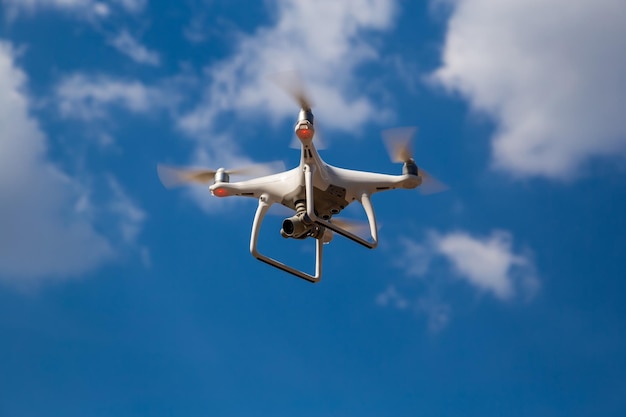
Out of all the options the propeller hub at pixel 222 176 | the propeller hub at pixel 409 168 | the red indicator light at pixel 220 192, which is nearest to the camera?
the propeller hub at pixel 409 168

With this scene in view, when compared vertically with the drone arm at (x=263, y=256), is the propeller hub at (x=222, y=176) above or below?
above

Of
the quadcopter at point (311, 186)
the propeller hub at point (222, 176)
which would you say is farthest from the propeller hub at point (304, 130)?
the propeller hub at point (222, 176)

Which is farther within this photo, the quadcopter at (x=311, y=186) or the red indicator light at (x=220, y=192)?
the red indicator light at (x=220, y=192)

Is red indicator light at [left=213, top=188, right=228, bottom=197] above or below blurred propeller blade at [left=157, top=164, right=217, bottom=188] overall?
below

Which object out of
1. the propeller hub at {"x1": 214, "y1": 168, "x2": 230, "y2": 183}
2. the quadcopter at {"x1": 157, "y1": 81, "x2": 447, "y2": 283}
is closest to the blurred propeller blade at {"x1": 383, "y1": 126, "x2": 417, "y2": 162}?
the quadcopter at {"x1": 157, "y1": 81, "x2": 447, "y2": 283}

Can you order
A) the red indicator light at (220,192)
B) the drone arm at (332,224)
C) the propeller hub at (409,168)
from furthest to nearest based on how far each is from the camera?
the red indicator light at (220,192) < the propeller hub at (409,168) < the drone arm at (332,224)

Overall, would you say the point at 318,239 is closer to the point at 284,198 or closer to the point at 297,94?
the point at 284,198

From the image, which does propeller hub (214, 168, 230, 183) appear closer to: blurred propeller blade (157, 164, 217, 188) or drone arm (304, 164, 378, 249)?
blurred propeller blade (157, 164, 217, 188)

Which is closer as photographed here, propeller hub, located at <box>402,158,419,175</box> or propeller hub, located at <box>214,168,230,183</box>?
propeller hub, located at <box>402,158,419,175</box>

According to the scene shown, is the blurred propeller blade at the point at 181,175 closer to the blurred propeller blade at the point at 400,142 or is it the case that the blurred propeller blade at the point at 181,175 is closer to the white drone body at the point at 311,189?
the white drone body at the point at 311,189
